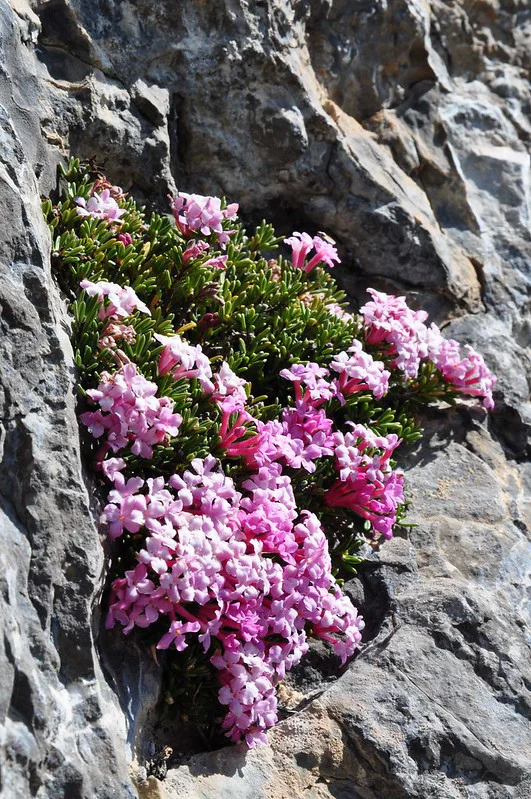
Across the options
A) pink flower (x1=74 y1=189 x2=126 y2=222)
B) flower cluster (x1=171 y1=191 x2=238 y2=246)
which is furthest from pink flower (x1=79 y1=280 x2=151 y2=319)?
flower cluster (x1=171 y1=191 x2=238 y2=246)

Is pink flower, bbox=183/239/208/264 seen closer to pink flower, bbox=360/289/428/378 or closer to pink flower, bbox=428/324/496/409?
pink flower, bbox=360/289/428/378

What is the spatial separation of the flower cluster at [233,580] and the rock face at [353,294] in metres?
0.20

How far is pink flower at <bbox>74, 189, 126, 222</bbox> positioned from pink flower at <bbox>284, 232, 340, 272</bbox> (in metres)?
1.12

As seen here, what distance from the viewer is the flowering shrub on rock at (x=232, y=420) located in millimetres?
3555

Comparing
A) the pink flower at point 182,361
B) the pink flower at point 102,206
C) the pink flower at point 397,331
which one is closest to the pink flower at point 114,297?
the pink flower at point 182,361

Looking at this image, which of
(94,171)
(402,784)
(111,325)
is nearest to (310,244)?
(94,171)

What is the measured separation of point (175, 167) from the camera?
5477mm

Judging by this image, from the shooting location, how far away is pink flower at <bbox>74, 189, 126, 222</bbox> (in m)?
4.45

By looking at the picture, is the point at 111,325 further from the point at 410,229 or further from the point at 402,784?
the point at 410,229

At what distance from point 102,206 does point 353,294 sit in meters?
2.05

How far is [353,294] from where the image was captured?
5867 mm

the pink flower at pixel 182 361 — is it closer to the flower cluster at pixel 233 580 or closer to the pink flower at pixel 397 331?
the flower cluster at pixel 233 580

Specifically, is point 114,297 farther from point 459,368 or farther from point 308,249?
point 459,368

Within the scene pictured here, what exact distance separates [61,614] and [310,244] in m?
2.90
